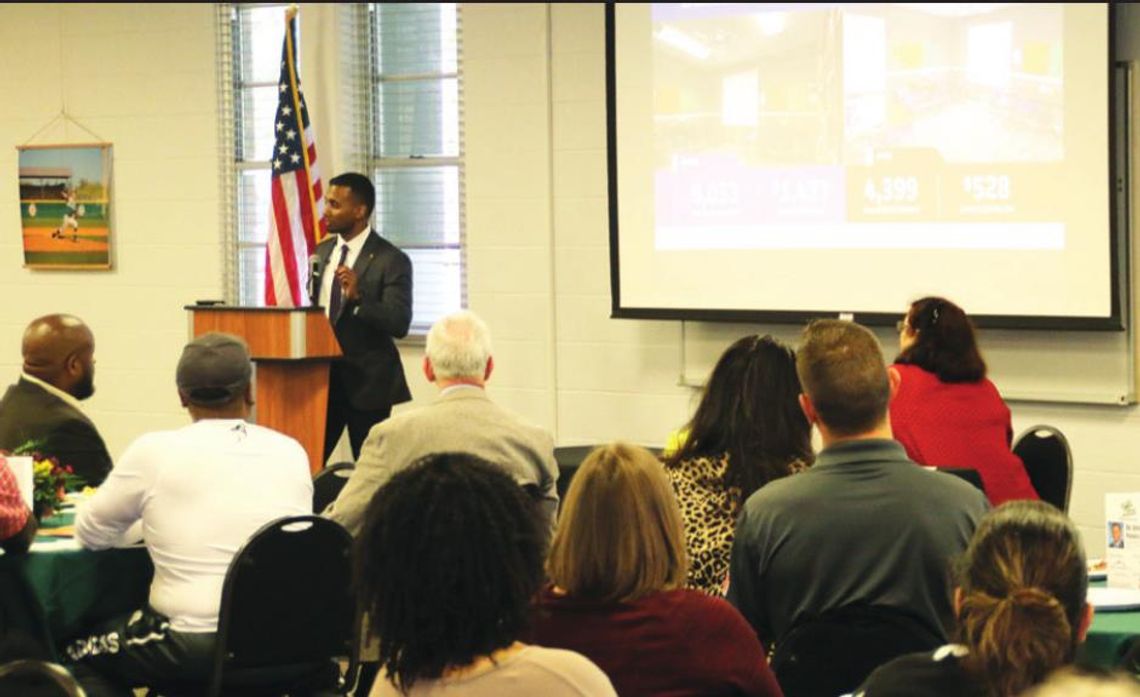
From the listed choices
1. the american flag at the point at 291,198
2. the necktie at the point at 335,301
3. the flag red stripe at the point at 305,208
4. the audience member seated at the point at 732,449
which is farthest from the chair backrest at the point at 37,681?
the flag red stripe at the point at 305,208

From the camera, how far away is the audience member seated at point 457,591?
1.99 m

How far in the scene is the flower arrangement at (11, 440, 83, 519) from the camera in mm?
4023

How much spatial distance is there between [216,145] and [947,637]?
5.94 metres

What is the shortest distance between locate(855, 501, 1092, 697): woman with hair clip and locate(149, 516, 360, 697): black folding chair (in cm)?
180

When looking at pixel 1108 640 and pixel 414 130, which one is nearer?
pixel 1108 640

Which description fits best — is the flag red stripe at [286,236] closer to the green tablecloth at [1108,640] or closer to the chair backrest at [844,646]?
the green tablecloth at [1108,640]

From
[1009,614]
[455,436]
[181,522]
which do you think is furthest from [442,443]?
[1009,614]

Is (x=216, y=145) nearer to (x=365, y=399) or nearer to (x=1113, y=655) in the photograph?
(x=365, y=399)

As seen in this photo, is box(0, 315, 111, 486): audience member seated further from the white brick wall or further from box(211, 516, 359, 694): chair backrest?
the white brick wall

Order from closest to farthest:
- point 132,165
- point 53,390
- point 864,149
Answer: point 53,390 → point 864,149 → point 132,165

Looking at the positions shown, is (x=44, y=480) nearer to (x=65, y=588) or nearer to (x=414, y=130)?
(x=65, y=588)

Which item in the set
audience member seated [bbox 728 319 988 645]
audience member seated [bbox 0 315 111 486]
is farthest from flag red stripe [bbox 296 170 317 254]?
audience member seated [bbox 728 319 988 645]

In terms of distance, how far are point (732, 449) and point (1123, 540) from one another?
0.87 meters

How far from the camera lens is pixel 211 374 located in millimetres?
3826
